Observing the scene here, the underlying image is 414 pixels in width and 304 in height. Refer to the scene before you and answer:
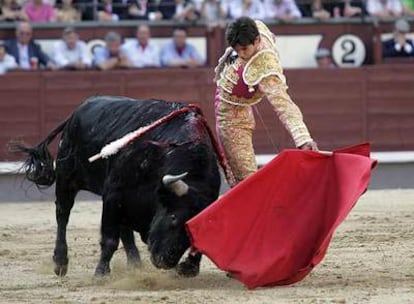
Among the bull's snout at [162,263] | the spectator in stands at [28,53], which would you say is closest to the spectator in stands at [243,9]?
the spectator in stands at [28,53]

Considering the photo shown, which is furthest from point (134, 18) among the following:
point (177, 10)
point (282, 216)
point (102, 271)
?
point (282, 216)

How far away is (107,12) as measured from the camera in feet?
34.7

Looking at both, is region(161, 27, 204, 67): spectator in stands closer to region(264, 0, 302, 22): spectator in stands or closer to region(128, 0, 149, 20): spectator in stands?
region(128, 0, 149, 20): spectator in stands

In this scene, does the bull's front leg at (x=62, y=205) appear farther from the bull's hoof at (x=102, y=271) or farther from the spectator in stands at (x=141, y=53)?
the spectator in stands at (x=141, y=53)

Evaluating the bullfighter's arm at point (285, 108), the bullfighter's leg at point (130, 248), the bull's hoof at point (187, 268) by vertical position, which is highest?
the bullfighter's arm at point (285, 108)

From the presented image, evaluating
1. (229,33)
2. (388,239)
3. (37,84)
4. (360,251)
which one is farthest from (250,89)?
(37,84)

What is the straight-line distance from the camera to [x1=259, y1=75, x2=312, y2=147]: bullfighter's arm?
5215mm

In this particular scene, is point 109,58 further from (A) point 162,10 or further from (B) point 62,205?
(B) point 62,205

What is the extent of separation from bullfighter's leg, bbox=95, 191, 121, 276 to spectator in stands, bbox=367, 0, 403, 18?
6130 mm

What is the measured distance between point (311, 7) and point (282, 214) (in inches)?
242

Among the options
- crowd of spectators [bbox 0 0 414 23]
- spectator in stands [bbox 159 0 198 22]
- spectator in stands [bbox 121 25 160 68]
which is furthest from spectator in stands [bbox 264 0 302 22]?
spectator in stands [bbox 121 25 160 68]

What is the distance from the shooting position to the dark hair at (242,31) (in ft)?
17.0

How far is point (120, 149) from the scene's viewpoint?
5.45 m

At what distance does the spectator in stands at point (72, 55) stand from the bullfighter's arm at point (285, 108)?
16.9ft
